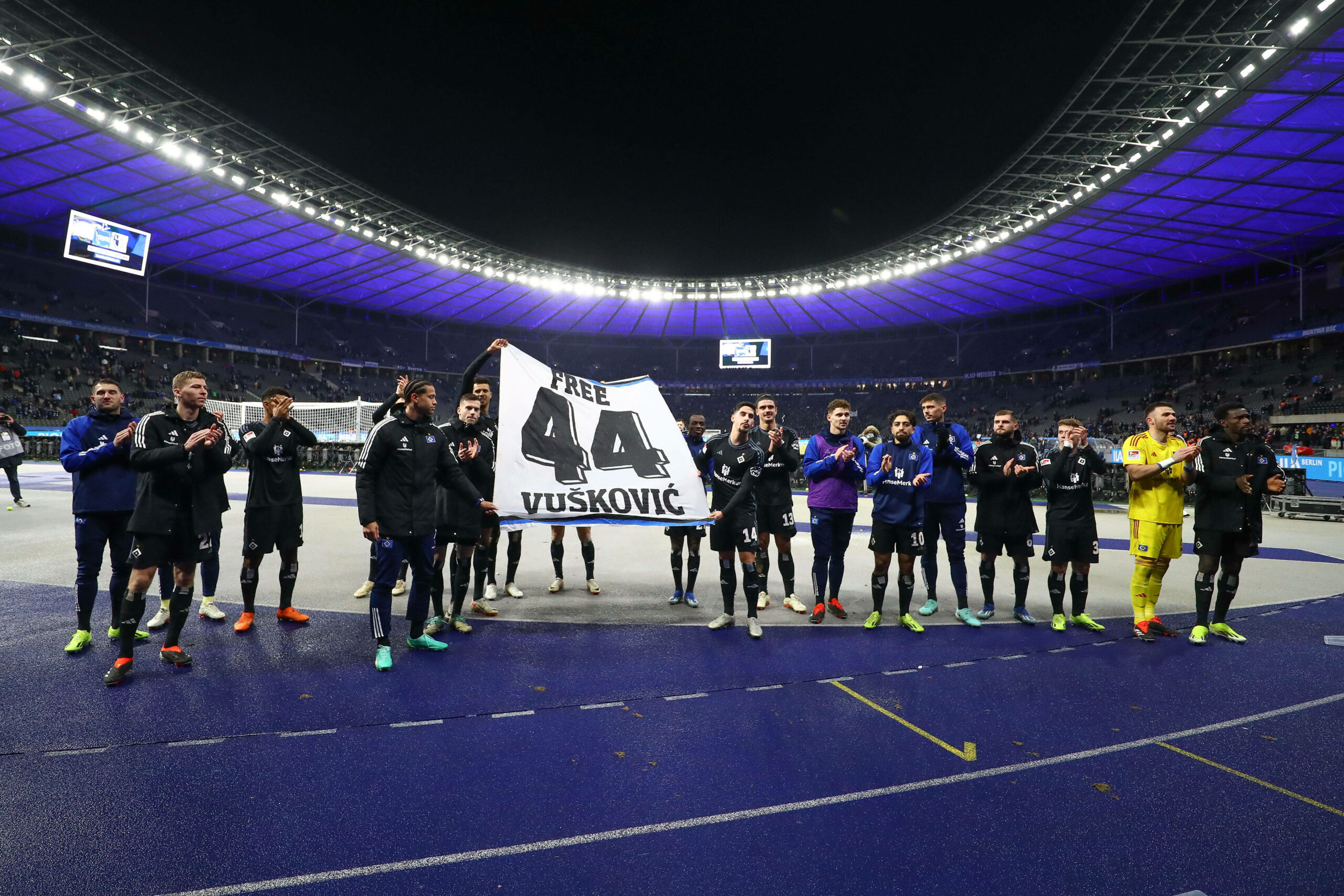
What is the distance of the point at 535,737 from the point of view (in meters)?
3.61

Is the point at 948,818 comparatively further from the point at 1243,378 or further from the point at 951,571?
the point at 1243,378

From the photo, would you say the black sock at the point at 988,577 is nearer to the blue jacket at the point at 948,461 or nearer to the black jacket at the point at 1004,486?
the black jacket at the point at 1004,486

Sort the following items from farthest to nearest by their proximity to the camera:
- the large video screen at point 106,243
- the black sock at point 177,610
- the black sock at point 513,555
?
1. the large video screen at point 106,243
2. the black sock at point 513,555
3. the black sock at point 177,610

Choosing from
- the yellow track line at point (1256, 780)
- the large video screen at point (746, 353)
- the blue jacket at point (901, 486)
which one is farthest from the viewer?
the large video screen at point (746, 353)

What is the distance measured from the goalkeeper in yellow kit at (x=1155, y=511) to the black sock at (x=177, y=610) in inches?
316

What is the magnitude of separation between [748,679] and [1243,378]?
49.1m

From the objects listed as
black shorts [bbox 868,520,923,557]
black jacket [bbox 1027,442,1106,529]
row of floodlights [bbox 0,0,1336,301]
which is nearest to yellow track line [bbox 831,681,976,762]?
black shorts [bbox 868,520,923,557]

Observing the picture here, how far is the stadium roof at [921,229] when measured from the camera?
1767 cm

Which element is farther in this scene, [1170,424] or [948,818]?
[1170,424]

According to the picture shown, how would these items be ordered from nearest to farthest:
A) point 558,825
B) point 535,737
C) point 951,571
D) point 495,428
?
point 558,825
point 535,737
point 951,571
point 495,428

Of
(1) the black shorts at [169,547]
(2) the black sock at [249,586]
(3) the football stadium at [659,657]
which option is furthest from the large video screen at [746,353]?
(1) the black shorts at [169,547]

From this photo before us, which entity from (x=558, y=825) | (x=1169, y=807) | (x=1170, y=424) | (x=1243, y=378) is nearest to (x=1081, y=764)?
(x=1169, y=807)

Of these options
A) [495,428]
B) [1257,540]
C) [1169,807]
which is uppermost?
[495,428]

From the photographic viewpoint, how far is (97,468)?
4.81 meters
